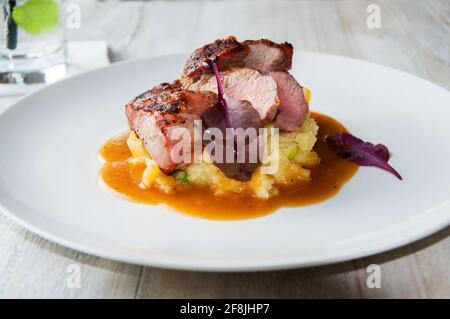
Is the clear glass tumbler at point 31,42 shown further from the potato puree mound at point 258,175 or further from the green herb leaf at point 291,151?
the green herb leaf at point 291,151

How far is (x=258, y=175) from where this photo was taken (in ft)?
10.7

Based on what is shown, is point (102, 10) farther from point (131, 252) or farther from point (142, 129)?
point (131, 252)

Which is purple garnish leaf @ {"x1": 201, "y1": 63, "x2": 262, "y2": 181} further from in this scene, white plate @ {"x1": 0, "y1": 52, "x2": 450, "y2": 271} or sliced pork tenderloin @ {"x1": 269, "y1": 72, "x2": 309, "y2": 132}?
white plate @ {"x1": 0, "y1": 52, "x2": 450, "y2": 271}

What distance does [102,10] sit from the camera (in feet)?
22.4

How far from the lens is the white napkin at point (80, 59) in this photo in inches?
187

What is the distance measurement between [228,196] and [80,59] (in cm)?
261

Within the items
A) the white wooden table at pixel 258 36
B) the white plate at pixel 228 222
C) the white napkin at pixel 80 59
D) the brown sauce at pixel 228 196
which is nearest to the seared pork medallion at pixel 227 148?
the brown sauce at pixel 228 196

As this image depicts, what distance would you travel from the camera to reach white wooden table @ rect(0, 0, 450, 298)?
8.39ft

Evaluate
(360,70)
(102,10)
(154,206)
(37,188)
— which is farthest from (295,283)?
(102,10)

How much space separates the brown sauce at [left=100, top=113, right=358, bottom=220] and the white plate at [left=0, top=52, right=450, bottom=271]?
0.07 meters

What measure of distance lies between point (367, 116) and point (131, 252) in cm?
212

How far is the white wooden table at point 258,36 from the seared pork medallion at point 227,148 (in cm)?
52

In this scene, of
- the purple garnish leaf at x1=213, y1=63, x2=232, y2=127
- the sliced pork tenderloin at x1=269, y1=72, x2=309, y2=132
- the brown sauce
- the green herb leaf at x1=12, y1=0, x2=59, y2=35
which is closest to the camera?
the brown sauce

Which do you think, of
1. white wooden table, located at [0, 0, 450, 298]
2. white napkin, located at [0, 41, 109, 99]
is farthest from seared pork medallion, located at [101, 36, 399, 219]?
white napkin, located at [0, 41, 109, 99]
